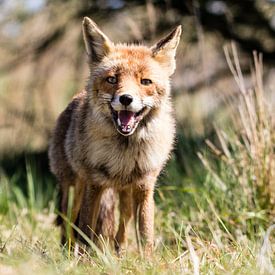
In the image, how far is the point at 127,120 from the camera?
15.3ft

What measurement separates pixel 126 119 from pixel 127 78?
311 mm

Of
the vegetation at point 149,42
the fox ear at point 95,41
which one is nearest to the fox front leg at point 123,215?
the vegetation at point 149,42

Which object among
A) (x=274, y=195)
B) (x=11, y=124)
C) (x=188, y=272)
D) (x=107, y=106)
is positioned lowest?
(x=11, y=124)

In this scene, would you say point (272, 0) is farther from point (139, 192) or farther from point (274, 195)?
point (139, 192)

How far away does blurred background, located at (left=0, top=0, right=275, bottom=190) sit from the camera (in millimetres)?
8750

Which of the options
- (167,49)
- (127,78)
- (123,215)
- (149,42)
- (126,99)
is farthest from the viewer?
(149,42)

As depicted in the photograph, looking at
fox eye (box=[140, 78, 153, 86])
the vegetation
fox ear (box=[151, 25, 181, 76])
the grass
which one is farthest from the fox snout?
the vegetation

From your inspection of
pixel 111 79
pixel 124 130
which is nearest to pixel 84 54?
pixel 111 79

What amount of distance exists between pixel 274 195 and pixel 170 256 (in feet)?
5.51

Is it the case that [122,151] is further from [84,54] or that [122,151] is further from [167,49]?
[84,54]

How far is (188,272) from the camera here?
360 cm

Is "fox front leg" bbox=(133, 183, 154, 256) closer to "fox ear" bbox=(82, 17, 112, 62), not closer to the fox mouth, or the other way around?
the fox mouth

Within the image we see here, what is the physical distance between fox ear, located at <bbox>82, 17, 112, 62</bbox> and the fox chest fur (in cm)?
42

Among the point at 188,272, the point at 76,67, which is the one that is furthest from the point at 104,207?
the point at 76,67
